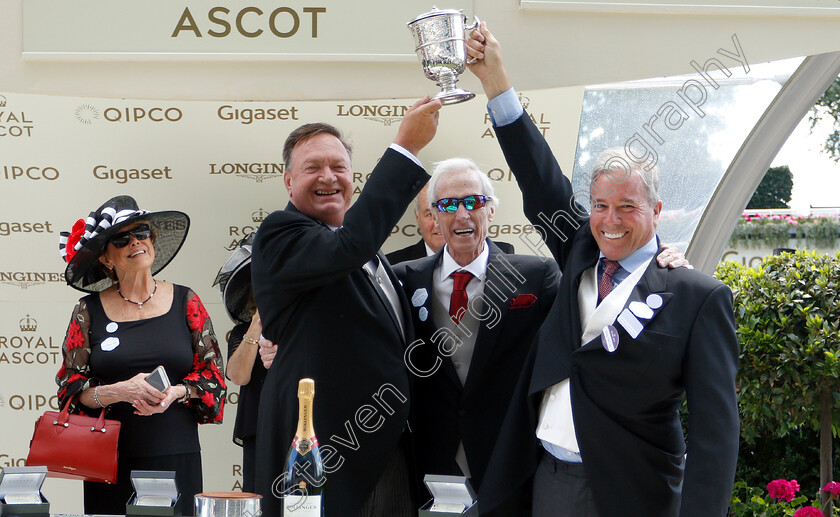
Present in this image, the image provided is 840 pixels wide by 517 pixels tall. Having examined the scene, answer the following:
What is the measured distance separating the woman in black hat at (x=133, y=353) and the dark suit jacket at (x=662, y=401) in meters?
1.78

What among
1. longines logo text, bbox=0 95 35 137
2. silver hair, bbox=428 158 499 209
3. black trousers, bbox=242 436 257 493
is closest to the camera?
silver hair, bbox=428 158 499 209

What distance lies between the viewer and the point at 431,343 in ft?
9.16

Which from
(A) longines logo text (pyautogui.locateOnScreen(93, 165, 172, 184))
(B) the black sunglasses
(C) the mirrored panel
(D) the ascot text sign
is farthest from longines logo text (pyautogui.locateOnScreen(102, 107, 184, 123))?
(C) the mirrored panel

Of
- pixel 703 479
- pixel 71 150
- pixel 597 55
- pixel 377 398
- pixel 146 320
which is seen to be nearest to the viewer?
pixel 703 479

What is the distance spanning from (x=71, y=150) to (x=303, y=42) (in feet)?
5.68

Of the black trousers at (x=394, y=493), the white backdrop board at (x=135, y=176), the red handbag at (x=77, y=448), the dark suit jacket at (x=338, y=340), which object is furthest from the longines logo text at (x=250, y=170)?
the black trousers at (x=394, y=493)

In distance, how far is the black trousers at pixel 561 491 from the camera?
235 cm

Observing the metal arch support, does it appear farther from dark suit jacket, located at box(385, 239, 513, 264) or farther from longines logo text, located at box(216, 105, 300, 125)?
longines logo text, located at box(216, 105, 300, 125)

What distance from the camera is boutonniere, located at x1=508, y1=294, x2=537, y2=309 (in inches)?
110

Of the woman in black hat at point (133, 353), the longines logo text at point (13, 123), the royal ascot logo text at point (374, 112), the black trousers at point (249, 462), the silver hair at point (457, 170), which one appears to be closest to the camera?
the silver hair at point (457, 170)

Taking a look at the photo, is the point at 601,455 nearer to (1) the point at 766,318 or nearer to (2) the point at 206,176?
(2) the point at 206,176

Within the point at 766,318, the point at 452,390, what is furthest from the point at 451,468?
the point at 766,318

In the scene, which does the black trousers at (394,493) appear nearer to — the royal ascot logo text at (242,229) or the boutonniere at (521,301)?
the boutonniere at (521,301)

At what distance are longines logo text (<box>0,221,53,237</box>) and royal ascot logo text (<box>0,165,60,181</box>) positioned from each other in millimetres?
220
